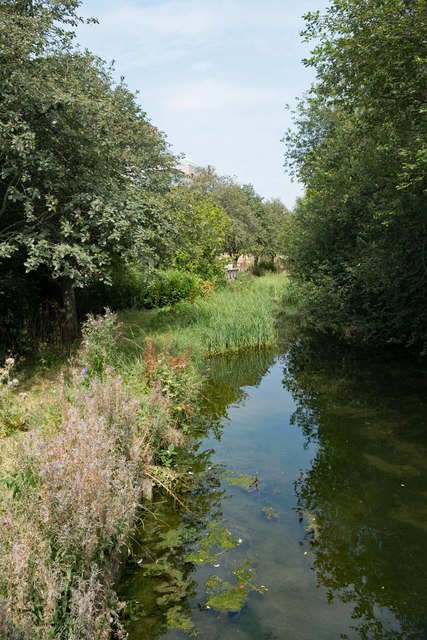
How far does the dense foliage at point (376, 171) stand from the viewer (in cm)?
805

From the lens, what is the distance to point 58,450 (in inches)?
152

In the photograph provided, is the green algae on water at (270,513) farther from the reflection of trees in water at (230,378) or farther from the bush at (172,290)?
the bush at (172,290)

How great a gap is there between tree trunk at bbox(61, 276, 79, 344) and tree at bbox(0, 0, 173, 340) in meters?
2.06

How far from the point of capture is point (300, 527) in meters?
5.17

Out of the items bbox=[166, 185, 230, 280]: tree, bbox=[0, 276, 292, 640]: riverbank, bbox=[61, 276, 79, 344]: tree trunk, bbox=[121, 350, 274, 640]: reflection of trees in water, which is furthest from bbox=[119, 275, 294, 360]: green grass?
bbox=[121, 350, 274, 640]: reflection of trees in water

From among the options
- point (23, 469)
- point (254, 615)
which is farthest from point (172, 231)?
point (254, 615)

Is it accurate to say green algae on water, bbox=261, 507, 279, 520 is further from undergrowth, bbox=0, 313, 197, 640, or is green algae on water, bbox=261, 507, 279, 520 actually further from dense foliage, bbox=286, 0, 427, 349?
dense foliage, bbox=286, 0, 427, 349

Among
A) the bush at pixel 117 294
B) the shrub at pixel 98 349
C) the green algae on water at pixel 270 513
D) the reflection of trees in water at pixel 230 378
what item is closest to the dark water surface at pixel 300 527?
the green algae on water at pixel 270 513

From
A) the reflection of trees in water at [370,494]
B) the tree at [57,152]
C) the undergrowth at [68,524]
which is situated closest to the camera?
the undergrowth at [68,524]

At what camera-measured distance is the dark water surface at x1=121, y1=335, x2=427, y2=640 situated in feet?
12.7

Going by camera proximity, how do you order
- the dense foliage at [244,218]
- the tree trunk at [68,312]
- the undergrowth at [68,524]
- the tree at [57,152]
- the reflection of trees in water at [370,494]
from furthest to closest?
the dense foliage at [244,218] < the tree trunk at [68,312] < the tree at [57,152] < the reflection of trees in water at [370,494] < the undergrowth at [68,524]

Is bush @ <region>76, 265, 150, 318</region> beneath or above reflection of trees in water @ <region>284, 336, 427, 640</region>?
above

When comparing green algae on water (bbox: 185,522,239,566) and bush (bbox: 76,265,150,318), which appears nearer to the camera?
green algae on water (bbox: 185,522,239,566)

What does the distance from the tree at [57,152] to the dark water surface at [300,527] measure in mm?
3718
